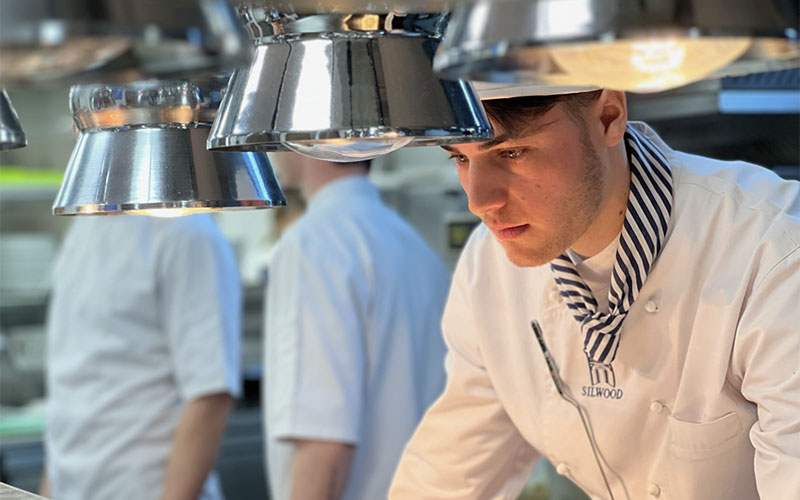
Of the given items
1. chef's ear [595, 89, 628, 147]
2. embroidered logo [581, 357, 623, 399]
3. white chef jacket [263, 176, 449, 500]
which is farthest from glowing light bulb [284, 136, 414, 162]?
white chef jacket [263, 176, 449, 500]

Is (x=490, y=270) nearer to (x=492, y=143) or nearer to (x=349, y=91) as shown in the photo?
(x=492, y=143)

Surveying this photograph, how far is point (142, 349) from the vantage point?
235 cm

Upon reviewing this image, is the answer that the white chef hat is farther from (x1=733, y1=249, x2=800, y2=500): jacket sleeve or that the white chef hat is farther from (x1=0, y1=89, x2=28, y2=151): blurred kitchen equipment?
(x1=0, y1=89, x2=28, y2=151): blurred kitchen equipment

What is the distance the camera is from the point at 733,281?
4.16ft

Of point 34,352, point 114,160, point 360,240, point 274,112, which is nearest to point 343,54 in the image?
point 274,112

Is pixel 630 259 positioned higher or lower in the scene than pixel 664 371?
higher

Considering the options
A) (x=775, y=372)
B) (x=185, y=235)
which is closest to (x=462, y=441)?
(x=775, y=372)

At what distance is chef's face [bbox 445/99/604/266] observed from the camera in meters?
1.24

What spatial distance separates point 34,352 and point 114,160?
2.98m

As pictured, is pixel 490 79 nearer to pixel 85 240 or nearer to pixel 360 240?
pixel 360 240

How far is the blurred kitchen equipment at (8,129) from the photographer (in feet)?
3.23

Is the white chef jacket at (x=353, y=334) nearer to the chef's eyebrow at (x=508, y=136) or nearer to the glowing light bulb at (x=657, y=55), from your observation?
the chef's eyebrow at (x=508, y=136)

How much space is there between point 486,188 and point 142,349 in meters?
1.33

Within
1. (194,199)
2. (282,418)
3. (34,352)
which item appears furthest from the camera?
(34,352)
